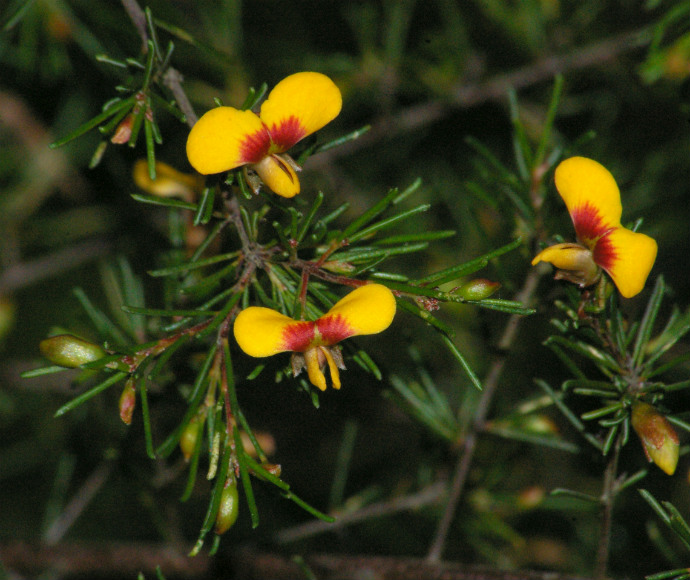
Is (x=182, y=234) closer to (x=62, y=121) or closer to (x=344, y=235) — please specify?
(x=344, y=235)

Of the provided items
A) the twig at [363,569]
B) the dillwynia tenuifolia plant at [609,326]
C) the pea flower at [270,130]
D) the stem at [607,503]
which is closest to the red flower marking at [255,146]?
the pea flower at [270,130]

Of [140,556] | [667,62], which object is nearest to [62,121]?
[140,556]

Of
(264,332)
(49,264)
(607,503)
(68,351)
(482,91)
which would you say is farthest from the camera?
(49,264)

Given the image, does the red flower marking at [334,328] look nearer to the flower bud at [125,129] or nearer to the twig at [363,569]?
the flower bud at [125,129]

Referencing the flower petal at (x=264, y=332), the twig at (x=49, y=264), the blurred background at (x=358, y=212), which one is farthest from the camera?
the twig at (x=49, y=264)

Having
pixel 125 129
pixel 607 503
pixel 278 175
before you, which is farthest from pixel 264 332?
pixel 607 503

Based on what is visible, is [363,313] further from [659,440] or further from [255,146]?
[659,440]

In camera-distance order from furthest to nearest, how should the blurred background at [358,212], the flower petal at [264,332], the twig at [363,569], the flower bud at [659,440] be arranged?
the blurred background at [358,212]
the twig at [363,569]
the flower bud at [659,440]
the flower petal at [264,332]
